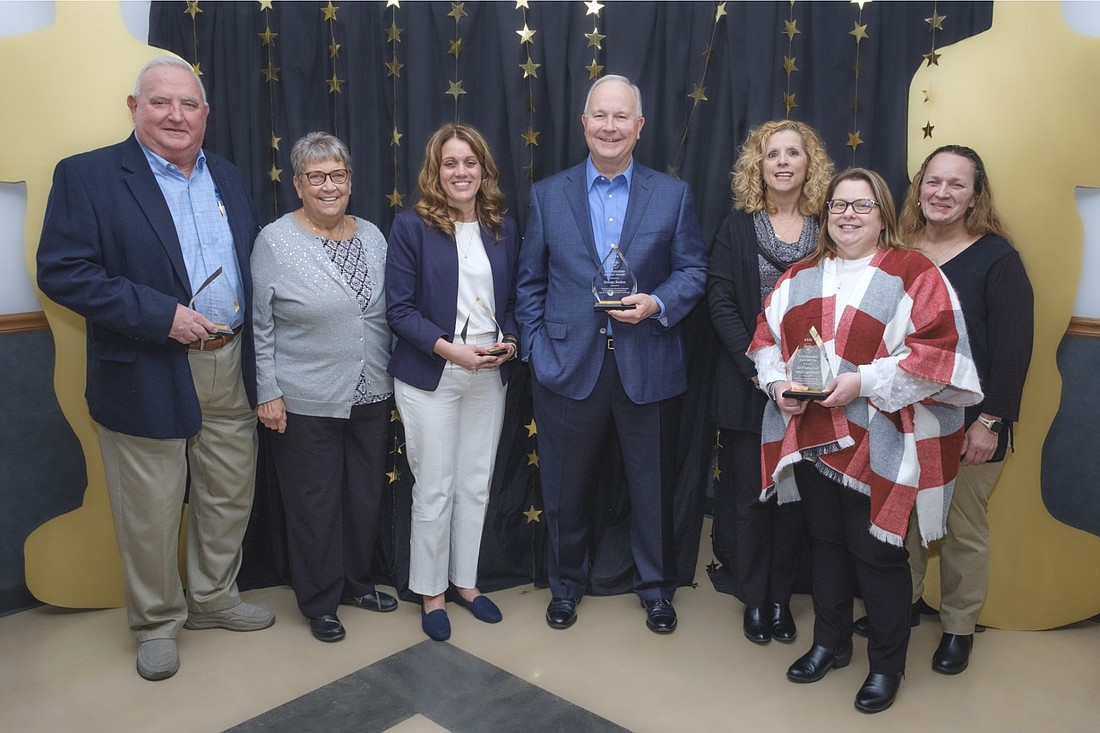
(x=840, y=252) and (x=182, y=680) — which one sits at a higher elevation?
(x=840, y=252)

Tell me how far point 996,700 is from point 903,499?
794mm

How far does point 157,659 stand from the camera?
2541mm

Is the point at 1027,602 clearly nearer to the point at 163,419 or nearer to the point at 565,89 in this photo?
Result: the point at 565,89

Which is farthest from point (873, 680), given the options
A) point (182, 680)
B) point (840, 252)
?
point (182, 680)

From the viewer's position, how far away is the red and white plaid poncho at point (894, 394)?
83.4 inches

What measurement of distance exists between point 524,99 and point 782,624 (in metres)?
2.07

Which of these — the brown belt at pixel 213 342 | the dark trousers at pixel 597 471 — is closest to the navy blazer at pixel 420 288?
the dark trousers at pixel 597 471

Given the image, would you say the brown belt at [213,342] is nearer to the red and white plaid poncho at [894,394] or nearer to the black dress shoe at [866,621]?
the red and white plaid poncho at [894,394]

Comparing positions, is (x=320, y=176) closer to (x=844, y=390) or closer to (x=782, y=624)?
(x=844, y=390)

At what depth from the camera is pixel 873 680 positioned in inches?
93.1

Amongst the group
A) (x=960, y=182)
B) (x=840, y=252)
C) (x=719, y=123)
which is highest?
(x=719, y=123)

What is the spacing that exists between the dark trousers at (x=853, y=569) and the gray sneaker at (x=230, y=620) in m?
1.84

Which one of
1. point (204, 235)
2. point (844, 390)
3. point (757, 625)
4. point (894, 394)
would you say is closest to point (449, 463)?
point (204, 235)

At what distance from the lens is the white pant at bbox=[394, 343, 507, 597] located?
271 centimetres
